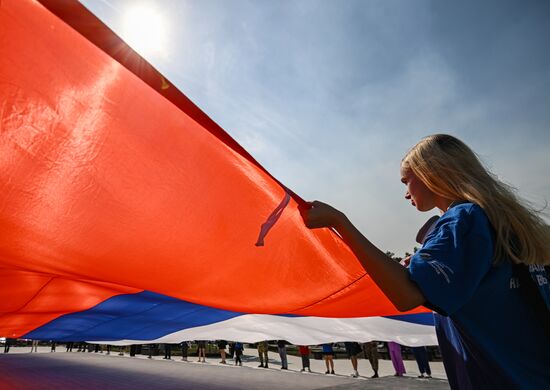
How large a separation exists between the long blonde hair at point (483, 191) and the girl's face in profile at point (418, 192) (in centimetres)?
3

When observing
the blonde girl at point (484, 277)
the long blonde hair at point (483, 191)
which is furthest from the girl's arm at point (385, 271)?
the long blonde hair at point (483, 191)

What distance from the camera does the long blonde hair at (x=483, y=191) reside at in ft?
2.63

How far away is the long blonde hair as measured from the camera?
2.63 ft

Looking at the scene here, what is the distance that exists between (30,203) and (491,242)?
171 centimetres

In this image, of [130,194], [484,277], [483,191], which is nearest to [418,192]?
[483,191]

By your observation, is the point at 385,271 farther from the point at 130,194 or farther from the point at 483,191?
the point at 130,194

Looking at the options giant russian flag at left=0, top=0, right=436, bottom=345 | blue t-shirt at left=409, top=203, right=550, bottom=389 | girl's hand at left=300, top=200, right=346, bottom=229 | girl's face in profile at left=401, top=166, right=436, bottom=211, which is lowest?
blue t-shirt at left=409, top=203, right=550, bottom=389

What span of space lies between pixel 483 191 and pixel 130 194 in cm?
135

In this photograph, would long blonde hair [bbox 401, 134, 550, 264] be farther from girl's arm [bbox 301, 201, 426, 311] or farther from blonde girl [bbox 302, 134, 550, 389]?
girl's arm [bbox 301, 201, 426, 311]

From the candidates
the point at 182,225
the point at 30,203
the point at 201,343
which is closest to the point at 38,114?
the point at 30,203

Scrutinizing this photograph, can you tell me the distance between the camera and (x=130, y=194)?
155cm

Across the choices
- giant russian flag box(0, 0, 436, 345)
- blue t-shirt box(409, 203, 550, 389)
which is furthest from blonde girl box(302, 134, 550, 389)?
giant russian flag box(0, 0, 436, 345)

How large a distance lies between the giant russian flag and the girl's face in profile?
54 cm

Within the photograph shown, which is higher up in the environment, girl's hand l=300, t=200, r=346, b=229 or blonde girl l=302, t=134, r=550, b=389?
girl's hand l=300, t=200, r=346, b=229
